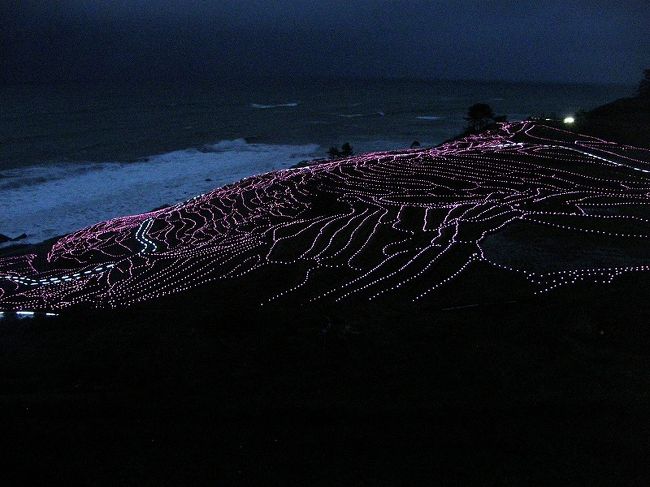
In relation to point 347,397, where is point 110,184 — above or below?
below

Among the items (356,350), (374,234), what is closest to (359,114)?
(374,234)

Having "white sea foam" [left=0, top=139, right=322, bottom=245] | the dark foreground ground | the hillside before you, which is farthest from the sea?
the dark foreground ground

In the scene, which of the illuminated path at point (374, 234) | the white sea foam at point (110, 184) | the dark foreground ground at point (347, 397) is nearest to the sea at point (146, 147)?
the white sea foam at point (110, 184)

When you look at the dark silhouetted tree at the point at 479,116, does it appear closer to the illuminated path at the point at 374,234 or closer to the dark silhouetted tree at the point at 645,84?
the dark silhouetted tree at the point at 645,84

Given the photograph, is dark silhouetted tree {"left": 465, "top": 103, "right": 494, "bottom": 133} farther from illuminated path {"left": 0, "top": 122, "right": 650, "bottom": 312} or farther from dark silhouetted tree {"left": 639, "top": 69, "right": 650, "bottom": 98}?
illuminated path {"left": 0, "top": 122, "right": 650, "bottom": 312}

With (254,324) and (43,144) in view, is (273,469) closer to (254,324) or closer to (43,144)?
(254,324)

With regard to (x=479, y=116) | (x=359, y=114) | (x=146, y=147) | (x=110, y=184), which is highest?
(x=479, y=116)

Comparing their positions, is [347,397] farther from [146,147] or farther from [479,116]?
[146,147]
